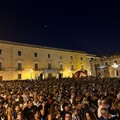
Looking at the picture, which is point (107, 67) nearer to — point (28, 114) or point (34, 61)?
point (34, 61)

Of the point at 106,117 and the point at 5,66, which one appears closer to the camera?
the point at 106,117

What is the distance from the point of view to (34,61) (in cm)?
5750

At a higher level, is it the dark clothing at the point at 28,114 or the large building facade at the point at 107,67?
the large building facade at the point at 107,67

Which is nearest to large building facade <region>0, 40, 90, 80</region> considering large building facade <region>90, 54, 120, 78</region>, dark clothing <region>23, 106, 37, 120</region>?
large building facade <region>90, 54, 120, 78</region>

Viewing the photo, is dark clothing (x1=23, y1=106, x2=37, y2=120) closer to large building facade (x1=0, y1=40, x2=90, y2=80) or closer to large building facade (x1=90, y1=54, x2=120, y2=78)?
large building facade (x1=0, y1=40, x2=90, y2=80)

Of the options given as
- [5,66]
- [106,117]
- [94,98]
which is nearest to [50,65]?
[5,66]

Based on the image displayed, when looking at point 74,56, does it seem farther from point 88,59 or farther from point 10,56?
point 10,56

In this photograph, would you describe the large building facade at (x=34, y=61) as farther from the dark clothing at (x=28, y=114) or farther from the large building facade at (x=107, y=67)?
the dark clothing at (x=28, y=114)

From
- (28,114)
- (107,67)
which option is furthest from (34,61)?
(28,114)

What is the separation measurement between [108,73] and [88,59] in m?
12.1

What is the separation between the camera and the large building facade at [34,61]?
51675 millimetres

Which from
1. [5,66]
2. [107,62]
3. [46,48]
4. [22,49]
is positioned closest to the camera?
[5,66]

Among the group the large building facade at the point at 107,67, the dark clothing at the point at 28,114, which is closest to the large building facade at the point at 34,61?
the large building facade at the point at 107,67

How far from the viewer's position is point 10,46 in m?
52.6
